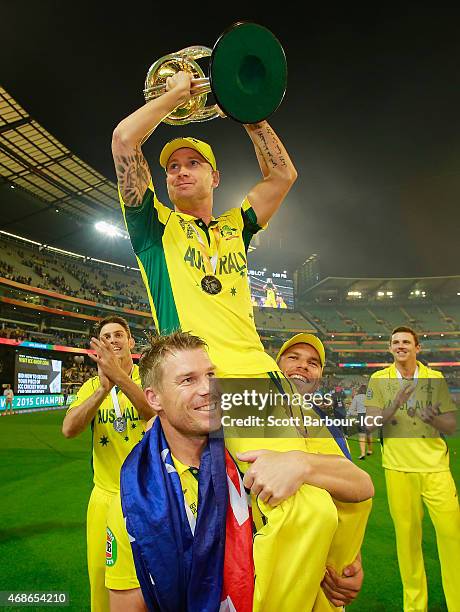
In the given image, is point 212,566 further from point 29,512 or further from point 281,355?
point 29,512

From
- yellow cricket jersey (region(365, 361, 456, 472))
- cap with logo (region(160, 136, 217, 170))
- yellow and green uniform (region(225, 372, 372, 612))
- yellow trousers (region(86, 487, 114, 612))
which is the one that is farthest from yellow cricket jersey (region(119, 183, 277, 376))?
yellow cricket jersey (region(365, 361, 456, 472))

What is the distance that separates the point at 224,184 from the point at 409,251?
34.9 meters

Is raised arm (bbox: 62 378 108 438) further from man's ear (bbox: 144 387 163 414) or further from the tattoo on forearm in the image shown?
the tattoo on forearm

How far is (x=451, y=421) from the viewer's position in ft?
15.5

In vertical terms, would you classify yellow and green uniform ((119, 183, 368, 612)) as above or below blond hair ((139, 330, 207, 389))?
above

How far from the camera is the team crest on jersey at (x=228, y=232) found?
2617 mm

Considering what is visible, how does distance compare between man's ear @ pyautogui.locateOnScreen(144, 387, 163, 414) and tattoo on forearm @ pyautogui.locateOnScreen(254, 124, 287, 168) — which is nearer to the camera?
man's ear @ pyautogui.locateOnScreen(144, 387, 163, 414)

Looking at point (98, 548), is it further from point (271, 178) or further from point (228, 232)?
point (271, 178)

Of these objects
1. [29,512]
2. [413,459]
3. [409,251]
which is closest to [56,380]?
[29,512]

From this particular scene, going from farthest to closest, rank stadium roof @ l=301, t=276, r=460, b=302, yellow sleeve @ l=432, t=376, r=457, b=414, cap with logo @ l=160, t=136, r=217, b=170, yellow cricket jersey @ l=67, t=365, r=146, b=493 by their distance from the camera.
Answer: stadium roof @ l=301, t=276, r=460, b=302
yellow sleeve @ l=432, t=376, r=457, b=414
yellow cricket jersey @ l=67, t=365, r=146, b=493
cap with logo @ l=160, t=136, r=217, b=170

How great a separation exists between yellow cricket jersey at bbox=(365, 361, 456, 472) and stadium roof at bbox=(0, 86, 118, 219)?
932 inches

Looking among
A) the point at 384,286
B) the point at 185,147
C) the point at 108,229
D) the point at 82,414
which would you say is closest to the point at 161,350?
the point at 185,147

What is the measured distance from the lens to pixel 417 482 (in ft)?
15.4

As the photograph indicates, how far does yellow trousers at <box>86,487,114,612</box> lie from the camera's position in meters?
3.33
